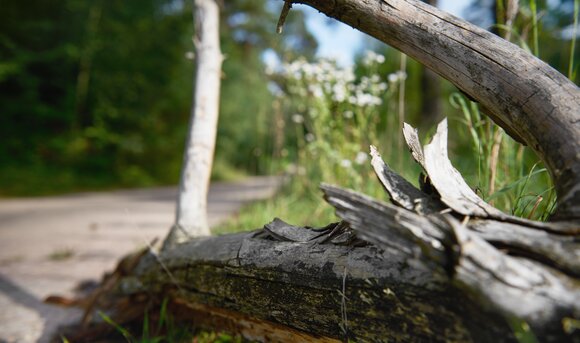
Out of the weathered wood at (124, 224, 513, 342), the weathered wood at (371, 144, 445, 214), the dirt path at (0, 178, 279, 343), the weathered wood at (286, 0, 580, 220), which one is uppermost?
the weathered wood at (286, 0, 580, 220)

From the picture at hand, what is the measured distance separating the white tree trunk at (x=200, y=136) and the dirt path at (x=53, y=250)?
28 cm

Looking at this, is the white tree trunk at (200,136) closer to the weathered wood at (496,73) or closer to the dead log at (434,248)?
the dead log at (434,248)

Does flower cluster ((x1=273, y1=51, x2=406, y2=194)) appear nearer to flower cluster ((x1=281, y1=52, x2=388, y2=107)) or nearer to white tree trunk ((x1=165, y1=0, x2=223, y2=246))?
flower cluster ((x1=281, y1=52, x2=388, y2=107))

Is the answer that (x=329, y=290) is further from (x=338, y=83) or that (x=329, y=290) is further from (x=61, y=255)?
(x=61, y=255)

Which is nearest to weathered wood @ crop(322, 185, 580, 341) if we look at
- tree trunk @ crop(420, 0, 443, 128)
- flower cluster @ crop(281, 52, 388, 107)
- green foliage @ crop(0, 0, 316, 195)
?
flower cluster @ crop(281, 52, 388, 107)

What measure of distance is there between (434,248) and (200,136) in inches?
67.2

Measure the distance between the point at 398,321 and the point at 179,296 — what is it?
110 cm

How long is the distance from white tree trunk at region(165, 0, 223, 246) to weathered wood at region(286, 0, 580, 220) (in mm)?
1258

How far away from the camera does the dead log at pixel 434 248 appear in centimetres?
75

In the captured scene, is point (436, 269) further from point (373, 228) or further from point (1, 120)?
point (1, 120)

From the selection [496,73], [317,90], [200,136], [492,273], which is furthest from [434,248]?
[317,90]

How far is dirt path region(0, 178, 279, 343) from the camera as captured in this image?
82.5 inches

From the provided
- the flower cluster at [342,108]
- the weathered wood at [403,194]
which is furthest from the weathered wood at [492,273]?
the flower cluster at [342,108]

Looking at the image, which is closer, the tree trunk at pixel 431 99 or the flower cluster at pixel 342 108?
the flower cluster at pixel 342 108
